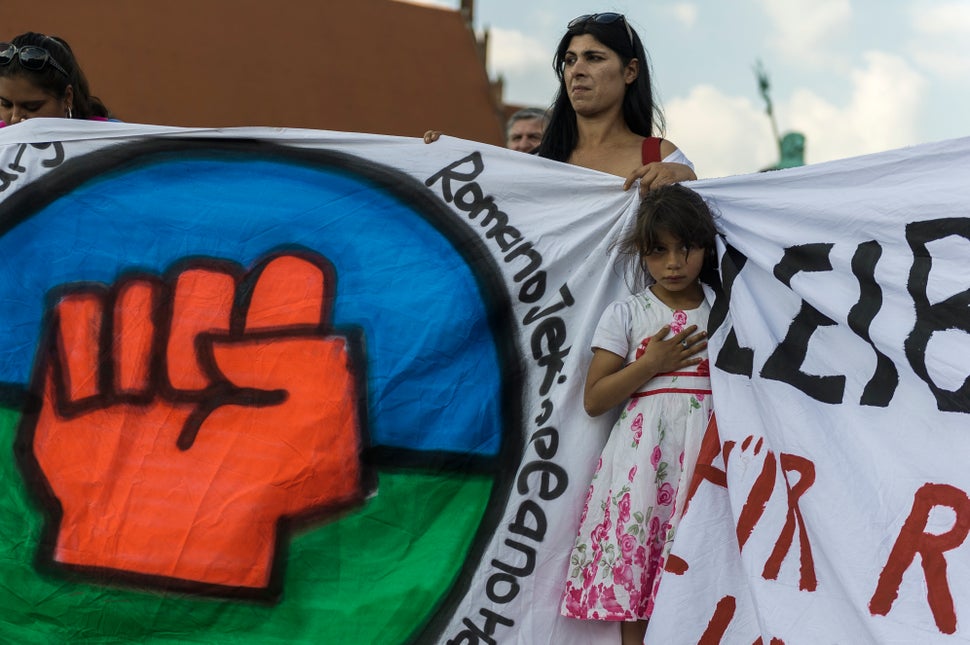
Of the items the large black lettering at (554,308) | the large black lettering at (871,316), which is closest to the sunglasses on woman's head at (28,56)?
the large black lettering at (554,308)

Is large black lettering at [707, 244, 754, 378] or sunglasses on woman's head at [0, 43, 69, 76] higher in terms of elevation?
sunglasses on woman's head at [0, 43, 69, 76]

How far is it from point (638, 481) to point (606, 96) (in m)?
1.09

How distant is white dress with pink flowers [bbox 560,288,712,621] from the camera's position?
8.61ft

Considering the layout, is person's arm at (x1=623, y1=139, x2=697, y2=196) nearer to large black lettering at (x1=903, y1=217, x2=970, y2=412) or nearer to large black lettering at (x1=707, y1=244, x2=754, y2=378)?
large black lettering at (x1=707, y1=244, x2=754, y2=378)

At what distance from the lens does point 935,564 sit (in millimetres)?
2338

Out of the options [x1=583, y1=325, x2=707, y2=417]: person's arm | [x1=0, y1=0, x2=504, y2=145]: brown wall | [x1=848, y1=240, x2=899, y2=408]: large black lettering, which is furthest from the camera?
[x1=0, y1=0, x2=504, y2=145]: brown wall

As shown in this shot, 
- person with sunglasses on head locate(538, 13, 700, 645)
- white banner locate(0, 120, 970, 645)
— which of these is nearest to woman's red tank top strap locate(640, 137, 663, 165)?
person with sunglasses on head locate(538, 13, 700, 645)

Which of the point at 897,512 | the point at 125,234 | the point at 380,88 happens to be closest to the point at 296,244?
the point at 125,234

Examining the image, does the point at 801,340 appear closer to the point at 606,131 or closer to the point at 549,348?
the point at 549,348

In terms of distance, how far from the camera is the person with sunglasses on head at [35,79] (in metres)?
3.39

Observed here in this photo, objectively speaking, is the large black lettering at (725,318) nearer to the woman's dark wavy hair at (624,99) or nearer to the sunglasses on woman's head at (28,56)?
the woman's dark wavy hair at (624,99)

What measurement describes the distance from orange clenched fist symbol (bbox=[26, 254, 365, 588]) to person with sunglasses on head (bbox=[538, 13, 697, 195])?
81cm

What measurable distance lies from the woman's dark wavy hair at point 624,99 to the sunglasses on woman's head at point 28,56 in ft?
4.85

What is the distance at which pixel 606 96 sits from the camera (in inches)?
123
